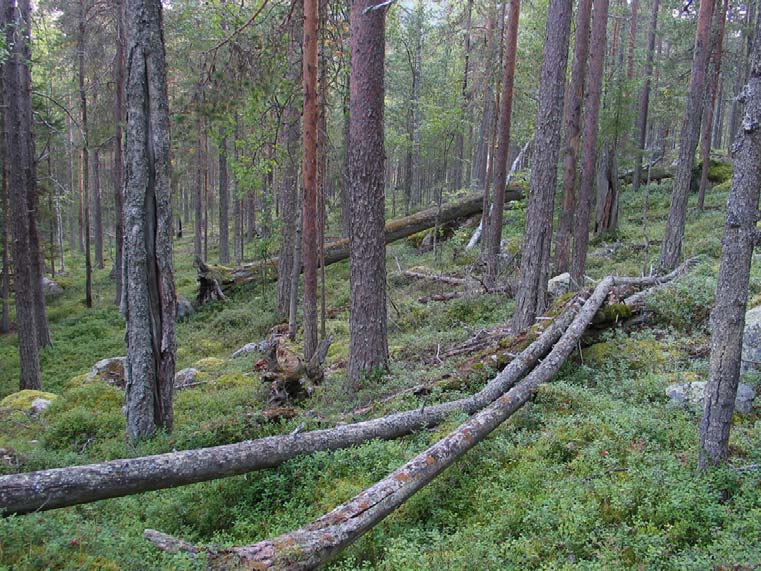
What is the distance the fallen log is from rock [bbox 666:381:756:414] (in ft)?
6.25

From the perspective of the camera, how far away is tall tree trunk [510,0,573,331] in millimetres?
8422

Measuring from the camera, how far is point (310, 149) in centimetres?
1014

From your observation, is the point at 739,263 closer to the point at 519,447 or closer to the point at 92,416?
the point at 519,447

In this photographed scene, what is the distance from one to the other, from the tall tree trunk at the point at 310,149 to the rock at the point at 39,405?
481 cm

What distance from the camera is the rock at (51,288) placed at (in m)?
26.1

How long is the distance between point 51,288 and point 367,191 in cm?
2545

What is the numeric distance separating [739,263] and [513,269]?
480 inches

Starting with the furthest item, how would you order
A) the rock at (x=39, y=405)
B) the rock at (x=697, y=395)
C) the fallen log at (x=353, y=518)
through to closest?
the rock at (x=39, y=405), the rock at (x=697, y=395), the fallen log at (x=353, y=518)

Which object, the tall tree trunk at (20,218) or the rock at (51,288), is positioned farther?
the rock at (51,288)

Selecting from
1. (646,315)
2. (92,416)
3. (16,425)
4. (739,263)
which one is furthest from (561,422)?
(16,425)

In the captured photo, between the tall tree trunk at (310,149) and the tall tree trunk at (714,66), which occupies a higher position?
the tall tree trunk at (714,66)

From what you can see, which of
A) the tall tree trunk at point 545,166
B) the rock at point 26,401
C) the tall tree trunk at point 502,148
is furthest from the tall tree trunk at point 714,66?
the rock at point 26,401

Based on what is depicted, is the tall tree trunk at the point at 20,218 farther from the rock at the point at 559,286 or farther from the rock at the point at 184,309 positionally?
the rock at the point at 559,286

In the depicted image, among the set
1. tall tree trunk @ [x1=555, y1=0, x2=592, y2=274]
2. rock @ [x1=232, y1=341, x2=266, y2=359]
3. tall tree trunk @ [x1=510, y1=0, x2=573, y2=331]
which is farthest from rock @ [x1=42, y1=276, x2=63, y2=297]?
tall tree trunk @ [x1=510, y1=0, x2=573, y2=331]
